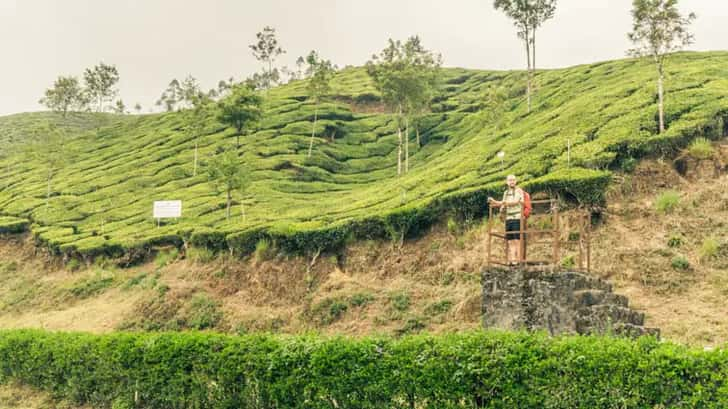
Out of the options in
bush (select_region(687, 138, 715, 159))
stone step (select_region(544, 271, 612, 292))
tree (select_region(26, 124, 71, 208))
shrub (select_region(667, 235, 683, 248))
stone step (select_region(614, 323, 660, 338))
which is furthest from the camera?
tree (select_region(26, 124, 71, 208))

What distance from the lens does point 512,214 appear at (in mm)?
13383

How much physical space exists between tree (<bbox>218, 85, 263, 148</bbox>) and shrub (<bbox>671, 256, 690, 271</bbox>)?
36.3m

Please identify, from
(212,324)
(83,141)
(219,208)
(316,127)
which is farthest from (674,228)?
(83,141)

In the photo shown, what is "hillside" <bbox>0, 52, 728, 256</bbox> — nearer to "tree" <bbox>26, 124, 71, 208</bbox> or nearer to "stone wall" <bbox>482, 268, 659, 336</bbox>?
"tree" <bbox>26, 124, 71, 208</bbox>

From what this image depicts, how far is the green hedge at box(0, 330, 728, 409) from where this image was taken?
A: 7.80 meters

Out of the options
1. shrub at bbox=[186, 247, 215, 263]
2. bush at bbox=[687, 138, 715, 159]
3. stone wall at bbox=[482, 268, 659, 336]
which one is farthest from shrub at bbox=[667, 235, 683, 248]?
shrub at bbox=[186, 247, 215, 263]

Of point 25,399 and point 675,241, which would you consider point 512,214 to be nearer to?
point 675,241

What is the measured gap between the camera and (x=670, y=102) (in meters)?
23.6

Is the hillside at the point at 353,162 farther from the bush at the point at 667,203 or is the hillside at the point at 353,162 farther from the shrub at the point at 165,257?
the bush at the point at 667,203

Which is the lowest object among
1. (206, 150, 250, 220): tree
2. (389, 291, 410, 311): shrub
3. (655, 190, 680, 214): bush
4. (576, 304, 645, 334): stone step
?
(389, 291, 410, 311): shrub

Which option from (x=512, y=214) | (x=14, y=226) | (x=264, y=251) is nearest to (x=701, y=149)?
(x=512, y=214)

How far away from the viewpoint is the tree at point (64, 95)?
92.6m

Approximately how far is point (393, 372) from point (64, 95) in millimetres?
98075

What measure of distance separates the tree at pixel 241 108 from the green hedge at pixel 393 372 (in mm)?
34135
